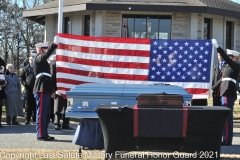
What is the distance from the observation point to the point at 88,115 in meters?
7.29

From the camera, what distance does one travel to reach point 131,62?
8.99 metres

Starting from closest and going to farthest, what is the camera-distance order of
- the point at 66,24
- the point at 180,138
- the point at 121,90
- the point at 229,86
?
the point at 180,138 → the point at 121,90 → the point at 229,86 → the point at 66,24

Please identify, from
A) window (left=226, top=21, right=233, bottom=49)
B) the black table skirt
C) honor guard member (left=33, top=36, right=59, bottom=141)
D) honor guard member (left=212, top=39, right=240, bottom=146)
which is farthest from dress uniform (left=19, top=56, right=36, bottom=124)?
window (left=226, top=21, right=233, bottom=49)

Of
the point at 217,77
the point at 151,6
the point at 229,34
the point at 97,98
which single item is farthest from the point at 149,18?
the point at 97,98

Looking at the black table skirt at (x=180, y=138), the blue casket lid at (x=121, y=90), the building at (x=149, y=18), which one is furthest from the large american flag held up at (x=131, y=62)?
the building at (x=149, y=18)

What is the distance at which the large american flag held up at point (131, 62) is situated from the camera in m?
8.91

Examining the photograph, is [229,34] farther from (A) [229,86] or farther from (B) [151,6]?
(A) [229,86]

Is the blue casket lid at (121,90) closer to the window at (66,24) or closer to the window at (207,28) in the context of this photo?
the window at (207,28)

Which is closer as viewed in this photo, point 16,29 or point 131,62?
point 131,62

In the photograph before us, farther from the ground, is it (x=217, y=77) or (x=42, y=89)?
(x=217, y=77)

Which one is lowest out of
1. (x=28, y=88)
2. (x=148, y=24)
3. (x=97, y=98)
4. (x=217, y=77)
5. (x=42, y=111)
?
(x=42, y=111)

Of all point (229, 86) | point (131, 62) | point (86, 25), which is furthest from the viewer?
point (86, 25)

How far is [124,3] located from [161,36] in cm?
285

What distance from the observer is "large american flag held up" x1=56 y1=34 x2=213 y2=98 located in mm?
8914
